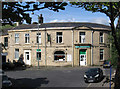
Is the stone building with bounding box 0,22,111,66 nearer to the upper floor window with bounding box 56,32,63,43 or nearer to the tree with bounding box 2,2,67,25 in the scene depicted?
the upper floor window with bounding box 56,32,63,43

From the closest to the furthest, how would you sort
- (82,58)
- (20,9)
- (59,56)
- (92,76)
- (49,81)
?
(20,9)
(92,76)
(49,81)
(59,56)
(82,58)

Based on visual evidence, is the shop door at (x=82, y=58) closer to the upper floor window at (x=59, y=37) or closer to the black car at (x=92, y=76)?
the upper floor window at (x=59, y=37)

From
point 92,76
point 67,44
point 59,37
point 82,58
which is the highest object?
point 59,37

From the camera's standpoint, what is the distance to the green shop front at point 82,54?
37031mm

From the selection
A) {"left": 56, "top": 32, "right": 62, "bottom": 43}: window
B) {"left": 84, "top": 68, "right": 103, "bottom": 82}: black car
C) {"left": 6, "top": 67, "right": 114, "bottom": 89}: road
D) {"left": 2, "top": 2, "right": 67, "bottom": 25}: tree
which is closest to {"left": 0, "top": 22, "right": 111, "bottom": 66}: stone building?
{"left": 56, "top": 32, "right": 62, "bottom": 43}: window

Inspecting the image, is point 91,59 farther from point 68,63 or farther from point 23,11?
point 23,11

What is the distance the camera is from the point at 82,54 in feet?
124

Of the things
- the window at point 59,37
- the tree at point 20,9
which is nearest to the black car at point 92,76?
the tree at point 20,9

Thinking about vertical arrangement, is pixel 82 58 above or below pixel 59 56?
below

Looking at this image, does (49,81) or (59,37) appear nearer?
(49,81)

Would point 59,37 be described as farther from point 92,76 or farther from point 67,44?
point 92,76

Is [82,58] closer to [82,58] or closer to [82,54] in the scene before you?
[82,58]

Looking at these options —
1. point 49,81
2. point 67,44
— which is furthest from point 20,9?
point 67,44

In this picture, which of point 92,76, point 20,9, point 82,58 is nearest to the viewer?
point 20,9
